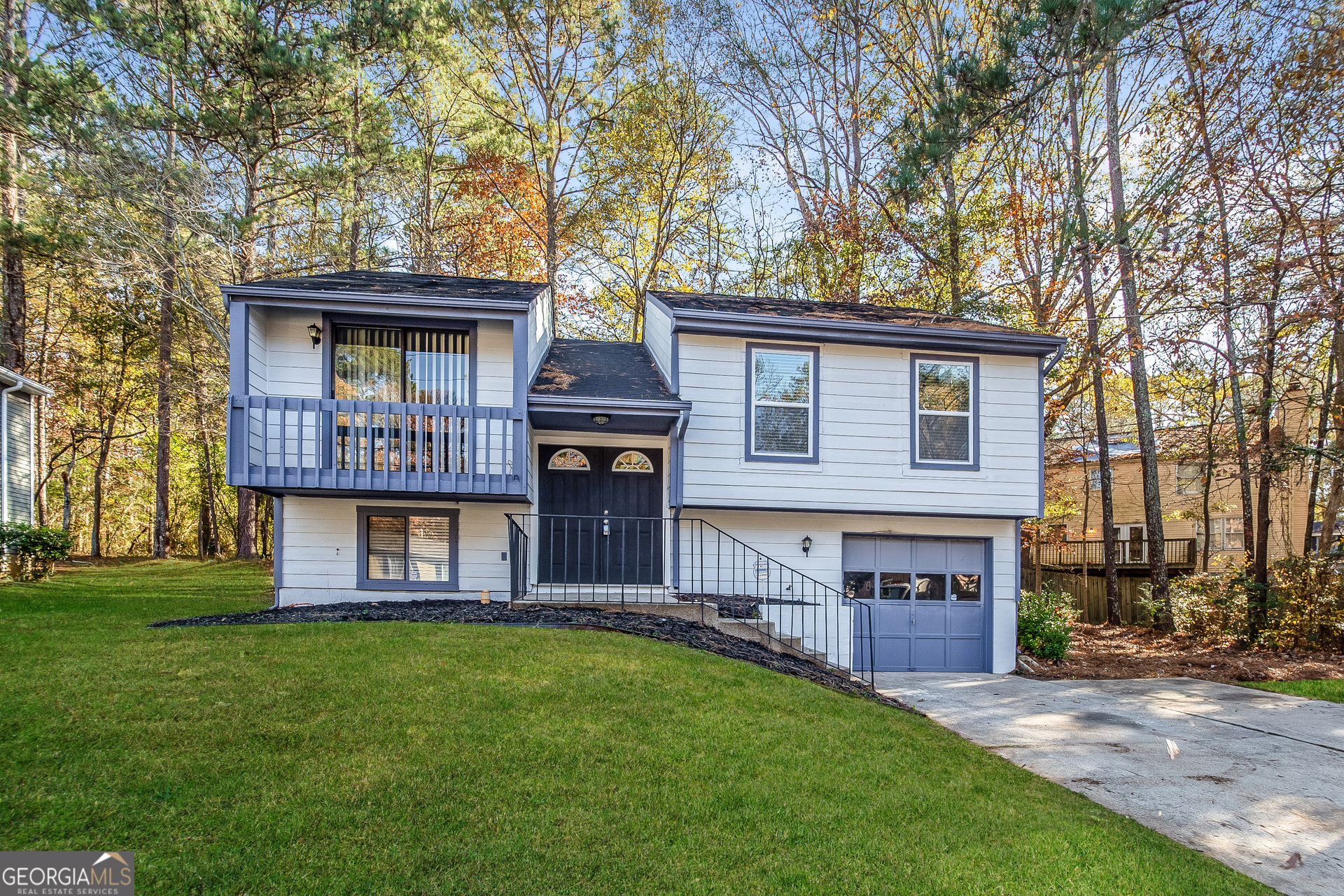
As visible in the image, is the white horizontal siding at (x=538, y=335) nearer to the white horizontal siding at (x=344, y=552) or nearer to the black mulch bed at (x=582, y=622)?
the white horizontal siding at (x=344, y=552)

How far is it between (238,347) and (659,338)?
242 inches

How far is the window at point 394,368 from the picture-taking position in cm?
1027

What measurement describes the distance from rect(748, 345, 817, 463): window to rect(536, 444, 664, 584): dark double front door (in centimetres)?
171

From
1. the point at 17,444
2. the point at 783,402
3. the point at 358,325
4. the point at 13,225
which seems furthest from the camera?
the point at 17,444

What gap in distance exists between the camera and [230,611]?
9758mm

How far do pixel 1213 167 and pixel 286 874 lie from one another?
53.6 feet

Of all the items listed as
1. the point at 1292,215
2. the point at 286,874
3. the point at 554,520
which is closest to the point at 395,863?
the point at 286,874

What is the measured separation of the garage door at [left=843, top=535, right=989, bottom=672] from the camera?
11273 millimetres

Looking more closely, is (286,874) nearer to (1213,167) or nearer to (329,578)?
(329,578)

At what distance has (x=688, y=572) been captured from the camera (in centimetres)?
1075

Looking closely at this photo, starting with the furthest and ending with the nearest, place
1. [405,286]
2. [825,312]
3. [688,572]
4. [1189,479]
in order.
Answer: [1189,479] < [825,312] < [688,572] < [405,286]

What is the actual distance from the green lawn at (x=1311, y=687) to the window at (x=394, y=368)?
454 inches

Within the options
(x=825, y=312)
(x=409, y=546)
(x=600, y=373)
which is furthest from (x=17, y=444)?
(x=825, y=312)

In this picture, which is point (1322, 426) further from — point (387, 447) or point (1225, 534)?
point (1225, 534)
